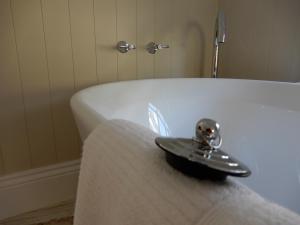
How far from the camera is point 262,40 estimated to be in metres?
1.68

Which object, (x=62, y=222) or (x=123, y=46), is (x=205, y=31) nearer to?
(x=123, y=46)

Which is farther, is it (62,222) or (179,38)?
(179,38)

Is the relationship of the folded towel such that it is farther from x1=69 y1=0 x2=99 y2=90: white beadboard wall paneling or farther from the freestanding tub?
x1=69 y1=0 x2=99 y2=90: white beadboard wall paneling

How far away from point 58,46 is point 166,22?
0.58 metres

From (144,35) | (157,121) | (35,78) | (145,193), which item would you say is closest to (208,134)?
(145,193)

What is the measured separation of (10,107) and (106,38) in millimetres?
531

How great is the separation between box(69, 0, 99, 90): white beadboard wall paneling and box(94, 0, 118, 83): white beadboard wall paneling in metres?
0.02

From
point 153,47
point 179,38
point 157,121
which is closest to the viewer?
point 157,121

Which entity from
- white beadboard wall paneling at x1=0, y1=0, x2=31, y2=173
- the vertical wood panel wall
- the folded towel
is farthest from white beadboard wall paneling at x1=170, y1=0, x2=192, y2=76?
the folded towel

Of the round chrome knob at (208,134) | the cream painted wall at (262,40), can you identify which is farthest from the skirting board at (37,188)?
the round chrome knob at (208,134)

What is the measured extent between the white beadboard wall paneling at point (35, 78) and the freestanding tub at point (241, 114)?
1.20 ft

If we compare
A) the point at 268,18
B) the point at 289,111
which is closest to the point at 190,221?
A: the point at 289,111

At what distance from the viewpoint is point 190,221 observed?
0.40 meters

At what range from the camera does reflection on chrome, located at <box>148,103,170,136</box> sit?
1.25 m
